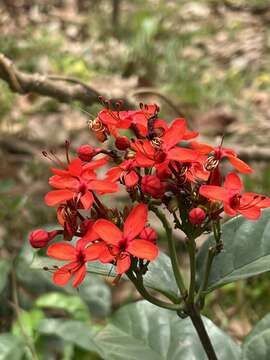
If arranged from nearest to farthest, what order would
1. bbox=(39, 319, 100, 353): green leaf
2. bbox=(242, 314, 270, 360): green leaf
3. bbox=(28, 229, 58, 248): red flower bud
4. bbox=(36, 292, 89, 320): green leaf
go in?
bbox=(28, 229, 58, 248): red flower bud → bbox=(242, 314, 270, 360): green leaf → bbox=(39, 319, 100, 353): green leaf → bbox=(36, 292, 89, 320): green leaf

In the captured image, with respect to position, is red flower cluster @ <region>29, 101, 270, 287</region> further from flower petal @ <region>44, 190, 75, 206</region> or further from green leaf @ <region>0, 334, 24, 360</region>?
green leaf @ <region>0, 334, 24, 360</region>

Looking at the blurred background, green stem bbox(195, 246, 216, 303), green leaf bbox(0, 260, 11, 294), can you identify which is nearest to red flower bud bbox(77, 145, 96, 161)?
green stem bbox(195, 246, 216, 303)

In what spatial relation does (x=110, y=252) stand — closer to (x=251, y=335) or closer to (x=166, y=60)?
(x=251, y=335)

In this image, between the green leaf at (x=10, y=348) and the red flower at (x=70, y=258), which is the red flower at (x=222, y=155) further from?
the green leaf at (x=10, y=348)

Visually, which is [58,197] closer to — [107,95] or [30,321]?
[30,321]

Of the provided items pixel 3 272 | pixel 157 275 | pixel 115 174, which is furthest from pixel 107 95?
pixel 115 174
